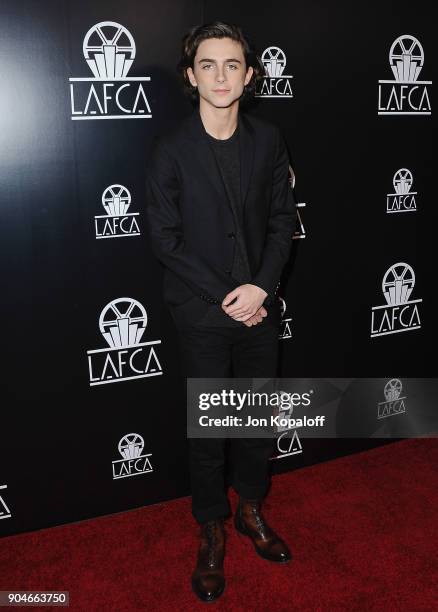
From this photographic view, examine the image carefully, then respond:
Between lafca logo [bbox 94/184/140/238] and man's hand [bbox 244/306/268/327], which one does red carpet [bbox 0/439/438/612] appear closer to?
Result: man's hand [bbox 244/306/268/327]

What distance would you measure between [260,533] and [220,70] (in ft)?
6.26

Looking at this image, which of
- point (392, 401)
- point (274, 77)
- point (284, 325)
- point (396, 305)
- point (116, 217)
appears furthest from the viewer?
point (392, 401)

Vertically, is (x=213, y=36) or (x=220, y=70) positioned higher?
(x=213, y=36)

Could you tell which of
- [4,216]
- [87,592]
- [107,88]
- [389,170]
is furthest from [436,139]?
[87,592]

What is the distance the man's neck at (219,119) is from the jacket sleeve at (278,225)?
22 cm

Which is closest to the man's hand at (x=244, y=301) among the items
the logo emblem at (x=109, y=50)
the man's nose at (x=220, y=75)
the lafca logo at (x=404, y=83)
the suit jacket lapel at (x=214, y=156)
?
the suit jacket lapel at (x=214, y=156)

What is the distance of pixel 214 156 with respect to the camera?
225 centimetres

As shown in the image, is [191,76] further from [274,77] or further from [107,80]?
[274,77]

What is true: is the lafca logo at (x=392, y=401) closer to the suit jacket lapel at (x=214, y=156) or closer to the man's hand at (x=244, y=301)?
the man's hand at (x=244, y=301)

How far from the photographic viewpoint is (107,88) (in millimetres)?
2447

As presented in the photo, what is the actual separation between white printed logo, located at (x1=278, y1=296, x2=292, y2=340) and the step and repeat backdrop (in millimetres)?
12

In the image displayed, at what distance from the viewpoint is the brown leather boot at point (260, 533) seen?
101 inches

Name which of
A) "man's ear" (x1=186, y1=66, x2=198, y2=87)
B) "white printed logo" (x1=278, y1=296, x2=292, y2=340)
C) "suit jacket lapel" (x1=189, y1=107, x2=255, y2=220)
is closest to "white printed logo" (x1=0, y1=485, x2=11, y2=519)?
"white printed logo" (x1=278, y1=296, x2=292, y2=340)

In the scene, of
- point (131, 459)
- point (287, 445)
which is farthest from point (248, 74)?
point (287, 445)
